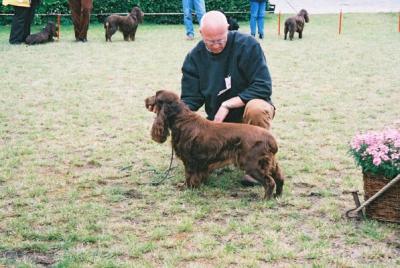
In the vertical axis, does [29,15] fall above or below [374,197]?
above

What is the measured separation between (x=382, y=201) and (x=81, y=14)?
11.4 meters

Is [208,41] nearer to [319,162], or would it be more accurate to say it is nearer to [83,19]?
[319,162]

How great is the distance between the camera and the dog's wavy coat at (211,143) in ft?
14.2

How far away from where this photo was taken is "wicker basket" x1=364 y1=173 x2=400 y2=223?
3.83 meters

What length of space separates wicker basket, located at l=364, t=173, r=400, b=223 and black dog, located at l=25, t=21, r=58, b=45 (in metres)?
11.2

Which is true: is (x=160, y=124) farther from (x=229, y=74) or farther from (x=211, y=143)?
(x=229, y=74)

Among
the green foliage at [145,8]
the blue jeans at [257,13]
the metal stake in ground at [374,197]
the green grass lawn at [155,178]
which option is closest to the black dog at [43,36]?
the green grass lawn at [155,178]

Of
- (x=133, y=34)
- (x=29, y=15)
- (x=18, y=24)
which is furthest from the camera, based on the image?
(x=133, y=34)

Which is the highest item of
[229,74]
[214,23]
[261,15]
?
[214,23]

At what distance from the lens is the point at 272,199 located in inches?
175

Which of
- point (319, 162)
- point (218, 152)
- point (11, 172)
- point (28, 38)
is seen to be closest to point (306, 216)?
point (218, 152)

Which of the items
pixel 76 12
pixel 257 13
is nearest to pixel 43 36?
pixel 76 12

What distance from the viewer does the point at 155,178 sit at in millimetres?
5055

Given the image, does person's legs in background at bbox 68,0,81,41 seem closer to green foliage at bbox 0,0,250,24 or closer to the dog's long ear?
green foliage at bbox 0,0,250,24
